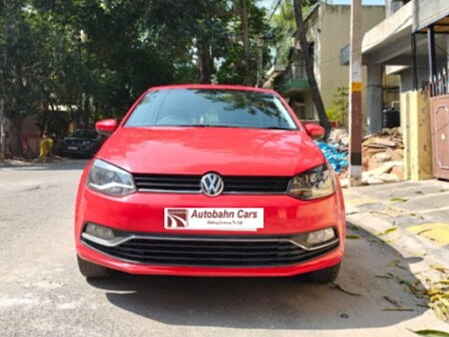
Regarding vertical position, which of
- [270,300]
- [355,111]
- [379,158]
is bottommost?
[270,300]

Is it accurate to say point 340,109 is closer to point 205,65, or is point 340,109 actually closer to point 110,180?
point 205,65

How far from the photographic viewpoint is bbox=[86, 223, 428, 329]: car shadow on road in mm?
3059

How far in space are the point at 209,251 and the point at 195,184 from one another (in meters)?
0.42

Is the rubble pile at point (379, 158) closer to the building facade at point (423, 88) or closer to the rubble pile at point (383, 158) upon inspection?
the rubble pile at point (383, 158)

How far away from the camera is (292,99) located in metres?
36.2

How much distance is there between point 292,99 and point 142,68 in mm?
11974

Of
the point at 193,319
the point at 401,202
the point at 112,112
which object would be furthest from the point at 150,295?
the point at 112,112

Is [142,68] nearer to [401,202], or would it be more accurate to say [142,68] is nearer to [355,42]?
[355,42]

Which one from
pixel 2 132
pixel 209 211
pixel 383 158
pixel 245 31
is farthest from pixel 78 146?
pixel 209 211

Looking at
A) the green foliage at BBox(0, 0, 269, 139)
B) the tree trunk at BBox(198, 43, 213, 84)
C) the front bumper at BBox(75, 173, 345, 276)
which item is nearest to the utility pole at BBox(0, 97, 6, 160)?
the green foliage at BBox(0, 0, 269, 139)

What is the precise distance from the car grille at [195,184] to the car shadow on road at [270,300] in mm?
789

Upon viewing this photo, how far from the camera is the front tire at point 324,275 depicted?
139 inches

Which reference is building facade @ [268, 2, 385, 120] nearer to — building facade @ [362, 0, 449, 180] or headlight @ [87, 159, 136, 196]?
building facade @ [362, 0, 449, 180]

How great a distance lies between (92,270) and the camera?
3.49 m
